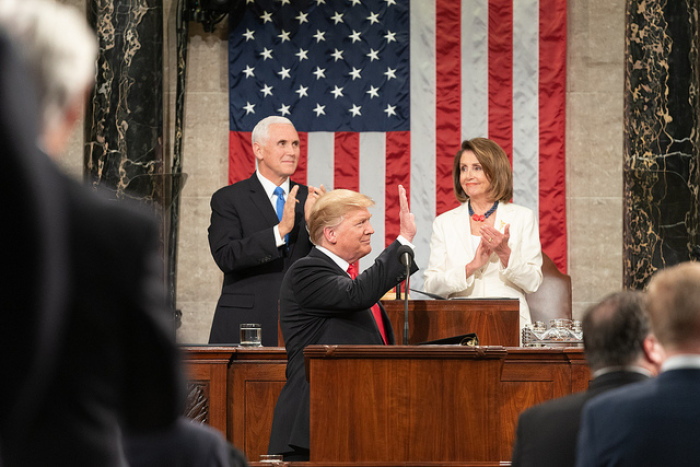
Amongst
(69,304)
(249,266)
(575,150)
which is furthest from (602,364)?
(575,150)

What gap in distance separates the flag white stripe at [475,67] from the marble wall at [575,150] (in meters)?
0.83

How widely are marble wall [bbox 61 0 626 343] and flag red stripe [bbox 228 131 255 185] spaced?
13.7 inches

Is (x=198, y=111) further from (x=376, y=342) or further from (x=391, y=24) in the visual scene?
(x=376, y=342)

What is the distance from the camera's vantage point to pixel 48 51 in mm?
1142

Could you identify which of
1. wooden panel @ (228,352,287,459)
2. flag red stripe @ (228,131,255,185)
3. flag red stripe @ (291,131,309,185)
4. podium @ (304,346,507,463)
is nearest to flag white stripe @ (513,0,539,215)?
flag red stripe @ (291,131,309,185)

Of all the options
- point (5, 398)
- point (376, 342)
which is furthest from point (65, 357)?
point (376, 342)

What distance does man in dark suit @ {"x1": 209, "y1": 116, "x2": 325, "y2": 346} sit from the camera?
5.82m

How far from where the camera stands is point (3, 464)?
1.17m

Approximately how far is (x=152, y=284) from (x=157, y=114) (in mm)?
6461

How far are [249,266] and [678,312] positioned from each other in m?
4.03

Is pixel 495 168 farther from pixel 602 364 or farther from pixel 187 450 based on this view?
pixel 187 450

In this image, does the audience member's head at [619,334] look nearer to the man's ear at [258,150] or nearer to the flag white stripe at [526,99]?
the man's ear at [258,150]

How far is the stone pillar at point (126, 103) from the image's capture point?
716 cm

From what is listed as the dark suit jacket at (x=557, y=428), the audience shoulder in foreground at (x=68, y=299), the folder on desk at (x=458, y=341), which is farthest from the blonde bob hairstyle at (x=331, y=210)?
the audience shoulder in foreground at (x=68, y=299)
